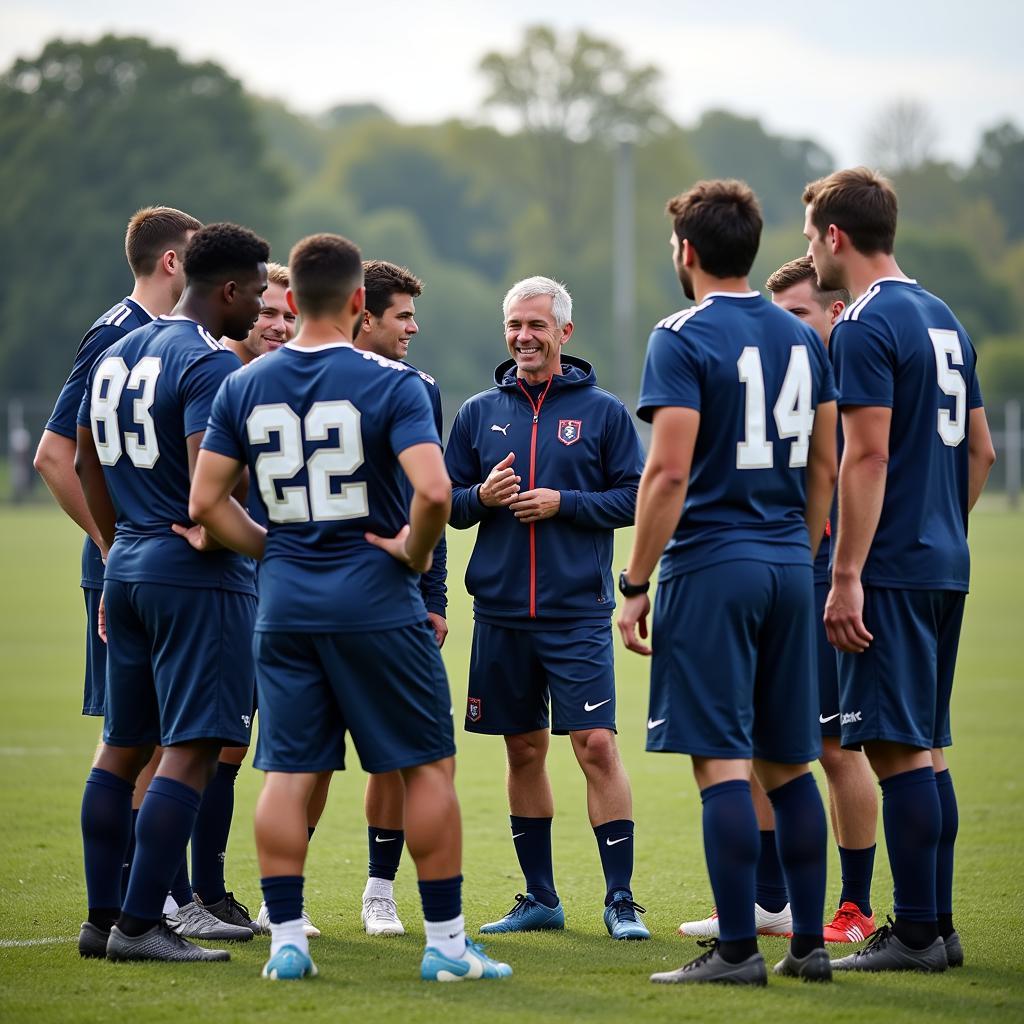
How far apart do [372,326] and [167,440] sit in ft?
4.32

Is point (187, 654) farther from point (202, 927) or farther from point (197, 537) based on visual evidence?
point (202, 927)

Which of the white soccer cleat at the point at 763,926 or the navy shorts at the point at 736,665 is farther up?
the navy shorts at the point at 736,665

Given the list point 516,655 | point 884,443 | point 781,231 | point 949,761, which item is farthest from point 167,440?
point 781,231

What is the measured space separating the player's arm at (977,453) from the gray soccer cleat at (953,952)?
1.54 m

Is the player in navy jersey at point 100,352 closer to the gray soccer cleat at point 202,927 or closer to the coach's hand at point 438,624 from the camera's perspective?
the gray soccer cleat at point 202,927

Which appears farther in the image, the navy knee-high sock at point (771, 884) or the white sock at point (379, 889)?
the white sock at point (379, 889)

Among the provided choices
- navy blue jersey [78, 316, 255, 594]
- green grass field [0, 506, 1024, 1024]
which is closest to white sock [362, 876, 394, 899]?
green grass field [0, 506, 1024, 1024]

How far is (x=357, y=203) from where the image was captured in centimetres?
8294

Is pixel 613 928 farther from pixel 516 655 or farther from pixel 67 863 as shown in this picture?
pixel 67 863

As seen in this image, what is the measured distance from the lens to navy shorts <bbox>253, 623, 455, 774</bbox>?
4.88 m

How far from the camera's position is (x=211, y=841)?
20.0 ft

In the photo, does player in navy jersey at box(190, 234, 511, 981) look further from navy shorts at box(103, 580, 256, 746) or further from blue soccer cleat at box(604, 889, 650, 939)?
blue soccer cleat at box(604, 889, 650, 939)

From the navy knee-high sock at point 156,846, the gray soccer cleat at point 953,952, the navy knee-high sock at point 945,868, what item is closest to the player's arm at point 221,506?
the navy knee-high sock at point 156,846

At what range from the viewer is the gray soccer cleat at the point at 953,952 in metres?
5.33
